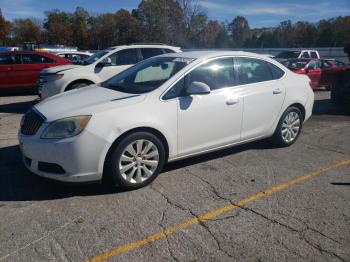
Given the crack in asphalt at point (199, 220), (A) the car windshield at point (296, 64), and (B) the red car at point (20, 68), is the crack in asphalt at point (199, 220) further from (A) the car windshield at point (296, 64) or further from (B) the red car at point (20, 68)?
(A) the car windshield at point (296, 64)

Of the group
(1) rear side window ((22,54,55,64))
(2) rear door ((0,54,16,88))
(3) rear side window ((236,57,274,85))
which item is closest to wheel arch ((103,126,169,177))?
(3) rear side window ((236,57,274,85))

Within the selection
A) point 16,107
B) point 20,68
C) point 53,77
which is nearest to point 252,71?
point 53,77

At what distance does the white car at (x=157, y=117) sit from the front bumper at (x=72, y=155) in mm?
11

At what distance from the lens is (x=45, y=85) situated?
29.0 feet

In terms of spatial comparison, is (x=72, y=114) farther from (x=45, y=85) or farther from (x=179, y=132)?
(x=45, y=85)

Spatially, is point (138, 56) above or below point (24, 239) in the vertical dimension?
above

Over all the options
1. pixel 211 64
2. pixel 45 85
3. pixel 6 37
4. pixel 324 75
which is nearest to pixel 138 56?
pixel 45 85

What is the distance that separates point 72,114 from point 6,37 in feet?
301

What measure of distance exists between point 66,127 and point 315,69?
40.6ft

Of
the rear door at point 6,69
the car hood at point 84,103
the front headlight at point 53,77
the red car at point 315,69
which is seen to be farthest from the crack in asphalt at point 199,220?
the red car at point 315,69

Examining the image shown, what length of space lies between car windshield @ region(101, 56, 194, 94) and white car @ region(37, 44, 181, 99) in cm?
379

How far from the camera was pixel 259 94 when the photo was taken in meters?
5.27

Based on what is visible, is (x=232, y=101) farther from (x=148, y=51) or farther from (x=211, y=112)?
(x=148, y=51)

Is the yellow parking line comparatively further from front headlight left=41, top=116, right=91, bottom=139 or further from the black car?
the black car
